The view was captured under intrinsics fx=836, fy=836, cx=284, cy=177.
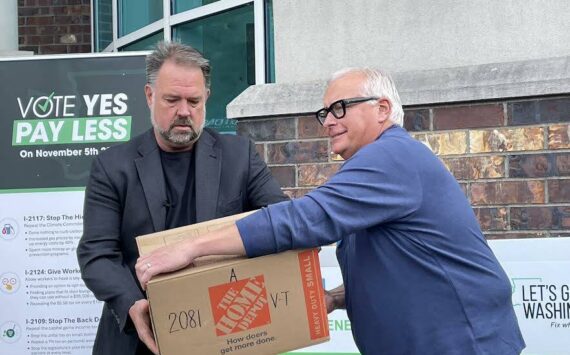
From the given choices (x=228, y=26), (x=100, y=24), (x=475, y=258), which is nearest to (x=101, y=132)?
(x=228, y=26)

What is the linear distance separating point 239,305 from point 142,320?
335mm

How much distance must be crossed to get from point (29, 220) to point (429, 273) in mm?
2616

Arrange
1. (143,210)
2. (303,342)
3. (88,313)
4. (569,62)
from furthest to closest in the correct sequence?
(88,313) < (569,62) < (143,210) < (303,342)

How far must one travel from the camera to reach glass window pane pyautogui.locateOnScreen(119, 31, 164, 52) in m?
6.78

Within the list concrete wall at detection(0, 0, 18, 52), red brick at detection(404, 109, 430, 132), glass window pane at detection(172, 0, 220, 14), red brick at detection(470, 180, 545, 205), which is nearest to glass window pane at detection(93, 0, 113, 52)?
concrete wall at detection(0, 0, 18, 52)

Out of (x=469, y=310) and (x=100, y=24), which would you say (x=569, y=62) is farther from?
(x=100, y=24)

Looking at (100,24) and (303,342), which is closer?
(303,342)

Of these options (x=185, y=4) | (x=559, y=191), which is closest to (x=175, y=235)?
(x=559, y=191)

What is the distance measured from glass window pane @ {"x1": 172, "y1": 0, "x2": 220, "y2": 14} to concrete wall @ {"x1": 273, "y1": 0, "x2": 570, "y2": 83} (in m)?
1.70

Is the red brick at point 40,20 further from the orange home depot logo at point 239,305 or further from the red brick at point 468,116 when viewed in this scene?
the orange home depot logo at point 239,305

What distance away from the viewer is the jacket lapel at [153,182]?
2.72m

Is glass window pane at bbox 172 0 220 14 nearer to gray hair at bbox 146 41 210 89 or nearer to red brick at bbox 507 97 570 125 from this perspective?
red brick at bbox 507 97 570 125

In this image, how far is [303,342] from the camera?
2.37 meters

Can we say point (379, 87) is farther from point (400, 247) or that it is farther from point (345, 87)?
point (400, 247)
